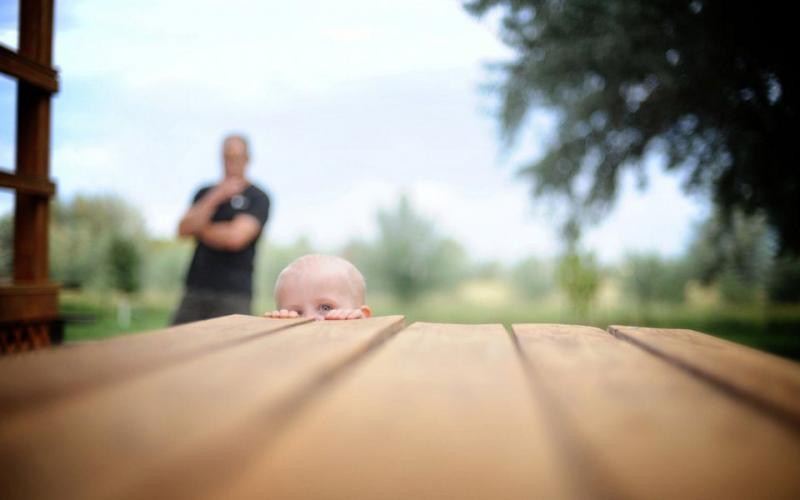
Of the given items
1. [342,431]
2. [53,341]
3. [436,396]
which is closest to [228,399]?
[342,431]

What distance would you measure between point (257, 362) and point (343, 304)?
139cm

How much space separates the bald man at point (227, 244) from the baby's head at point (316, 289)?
197 centimetres

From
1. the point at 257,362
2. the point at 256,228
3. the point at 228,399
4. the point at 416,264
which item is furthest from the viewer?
the point at 416,264

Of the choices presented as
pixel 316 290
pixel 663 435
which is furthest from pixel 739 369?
pixel 316 290

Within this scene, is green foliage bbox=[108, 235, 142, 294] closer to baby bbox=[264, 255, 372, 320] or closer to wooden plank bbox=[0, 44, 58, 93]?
wooden plank bbox=[0, 44, 58, 93]

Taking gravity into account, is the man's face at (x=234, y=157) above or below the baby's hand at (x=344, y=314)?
above

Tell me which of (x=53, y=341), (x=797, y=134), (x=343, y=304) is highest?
(x=797, y=134)

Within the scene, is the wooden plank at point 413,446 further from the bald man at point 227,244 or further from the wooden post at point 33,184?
the wooden post at point 33,184

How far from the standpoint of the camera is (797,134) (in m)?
7.18

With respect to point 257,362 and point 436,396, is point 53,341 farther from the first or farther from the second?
point 436,396

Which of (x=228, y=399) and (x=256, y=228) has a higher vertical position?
(x=256, y=228)

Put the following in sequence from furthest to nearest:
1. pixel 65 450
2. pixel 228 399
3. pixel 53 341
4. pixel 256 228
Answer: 1. pixel 256 228
2. pixel 53 341
3. pixel 228 399
4. pixel 65 450

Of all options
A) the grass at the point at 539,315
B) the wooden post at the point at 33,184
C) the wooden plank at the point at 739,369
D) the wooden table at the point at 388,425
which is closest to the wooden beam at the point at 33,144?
the wooden post at the point at 33,184

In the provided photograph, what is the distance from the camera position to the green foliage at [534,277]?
25.9m
